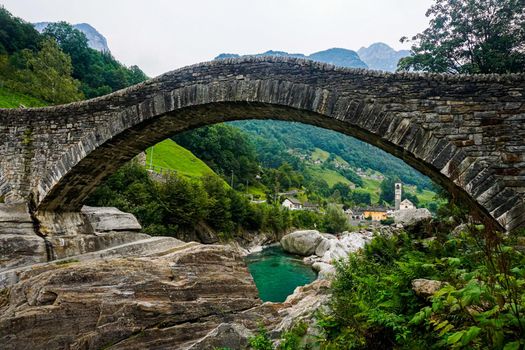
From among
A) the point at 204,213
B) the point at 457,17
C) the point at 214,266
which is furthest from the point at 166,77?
the point at 204,213

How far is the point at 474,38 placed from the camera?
14.2 meters

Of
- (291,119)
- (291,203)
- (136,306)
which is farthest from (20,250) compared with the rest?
(291,203)

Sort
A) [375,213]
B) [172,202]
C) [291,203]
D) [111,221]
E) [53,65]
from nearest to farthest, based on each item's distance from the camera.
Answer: [111,221]
[172,202]
[53,65]
[291,203]
[375,213]

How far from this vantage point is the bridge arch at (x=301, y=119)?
23.1 feet

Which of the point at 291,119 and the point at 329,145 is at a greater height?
the point at 291,119

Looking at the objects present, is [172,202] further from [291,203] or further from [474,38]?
[291,203]

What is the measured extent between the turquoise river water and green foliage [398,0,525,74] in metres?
13.2

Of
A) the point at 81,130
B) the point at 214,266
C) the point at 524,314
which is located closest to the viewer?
the point at 524,314

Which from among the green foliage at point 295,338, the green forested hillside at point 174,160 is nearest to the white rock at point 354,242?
the green foliage at point 295,338

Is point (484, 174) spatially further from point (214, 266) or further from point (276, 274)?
point (276, 274)

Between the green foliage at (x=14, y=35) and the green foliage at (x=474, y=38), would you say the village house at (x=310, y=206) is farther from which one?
the green foliage at (x=474, y=38)

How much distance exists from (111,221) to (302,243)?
27773 millimetres

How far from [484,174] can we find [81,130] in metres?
10.5

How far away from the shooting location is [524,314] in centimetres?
246
